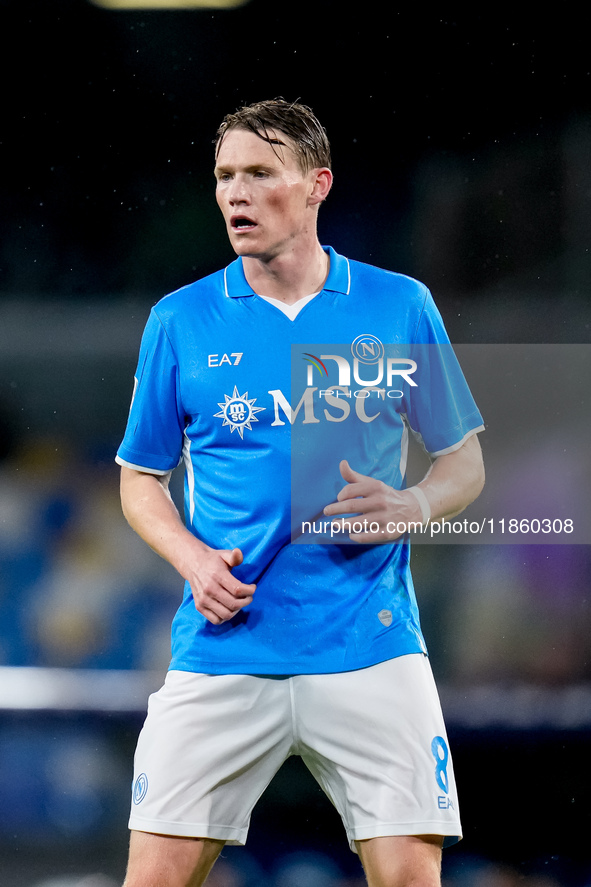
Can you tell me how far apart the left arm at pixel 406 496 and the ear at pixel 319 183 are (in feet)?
1.29

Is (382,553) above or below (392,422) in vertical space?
below

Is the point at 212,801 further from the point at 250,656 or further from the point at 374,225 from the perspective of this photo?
the point at 374,225

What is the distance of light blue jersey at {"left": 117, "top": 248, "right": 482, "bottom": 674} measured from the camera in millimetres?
1217

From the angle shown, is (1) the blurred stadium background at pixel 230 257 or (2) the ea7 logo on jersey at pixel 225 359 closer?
(2) the ea7 logo on jersey at pixel 225 359

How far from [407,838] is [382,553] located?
13.3 inches

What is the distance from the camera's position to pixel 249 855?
68.2 inches

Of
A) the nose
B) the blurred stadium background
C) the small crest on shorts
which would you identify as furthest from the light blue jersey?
the blurred stadium background

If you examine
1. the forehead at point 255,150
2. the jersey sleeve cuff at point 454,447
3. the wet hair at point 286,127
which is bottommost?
the jersey sleeve cuff at point 454,447

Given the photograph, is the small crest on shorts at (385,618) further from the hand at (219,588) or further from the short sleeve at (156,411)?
the short sleeve at (156,411)

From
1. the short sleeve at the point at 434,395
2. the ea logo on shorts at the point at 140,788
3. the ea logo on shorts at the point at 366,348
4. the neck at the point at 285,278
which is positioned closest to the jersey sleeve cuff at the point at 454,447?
the short sleeve at the point at 434,395

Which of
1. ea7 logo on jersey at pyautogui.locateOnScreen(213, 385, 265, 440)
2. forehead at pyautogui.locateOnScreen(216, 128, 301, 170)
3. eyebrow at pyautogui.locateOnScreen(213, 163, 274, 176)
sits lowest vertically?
ea7 logo on jersey at pyautogui.locateOnScreen(213, 385, 265, 440)

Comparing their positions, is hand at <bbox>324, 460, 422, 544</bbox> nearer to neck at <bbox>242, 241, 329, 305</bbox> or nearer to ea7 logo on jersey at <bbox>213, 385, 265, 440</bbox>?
ea7 logo on jersey at <bbox>213, 385, 265, 440</bbox>

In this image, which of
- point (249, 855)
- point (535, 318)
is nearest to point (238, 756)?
point (249, 855)

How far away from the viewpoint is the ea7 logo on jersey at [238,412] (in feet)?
4.17
